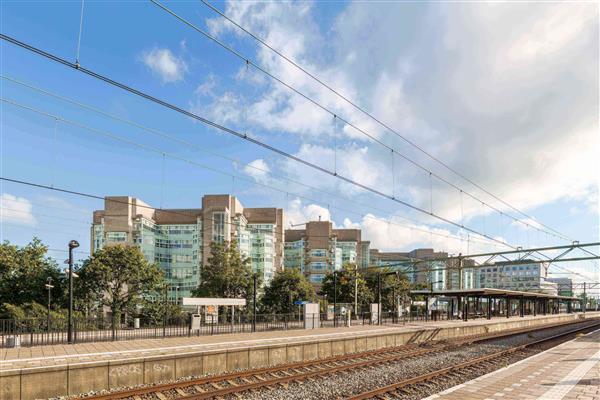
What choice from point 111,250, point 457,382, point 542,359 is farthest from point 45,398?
point 111,250

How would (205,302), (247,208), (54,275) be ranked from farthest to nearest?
(247,208) → (54,275) → (205,302)

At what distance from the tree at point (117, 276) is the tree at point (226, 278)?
29.5 ft

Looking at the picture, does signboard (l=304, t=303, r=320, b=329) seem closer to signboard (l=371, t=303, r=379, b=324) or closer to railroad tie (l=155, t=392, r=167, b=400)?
signboard (l=371, t=303, r=379, b=324)

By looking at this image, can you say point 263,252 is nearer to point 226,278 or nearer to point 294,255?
point 294,255

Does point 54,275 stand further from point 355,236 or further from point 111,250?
point 355,236

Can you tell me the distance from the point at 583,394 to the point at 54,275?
47.9 metres

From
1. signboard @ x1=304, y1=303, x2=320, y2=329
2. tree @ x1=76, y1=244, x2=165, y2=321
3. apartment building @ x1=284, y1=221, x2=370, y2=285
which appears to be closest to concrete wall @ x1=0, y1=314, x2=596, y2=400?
signboard @ x1=304, y1=303, x2=320, y2=329

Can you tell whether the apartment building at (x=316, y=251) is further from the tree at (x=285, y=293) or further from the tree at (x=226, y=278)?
the tree at (x=226, y=278)

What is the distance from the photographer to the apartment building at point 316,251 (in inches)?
4604

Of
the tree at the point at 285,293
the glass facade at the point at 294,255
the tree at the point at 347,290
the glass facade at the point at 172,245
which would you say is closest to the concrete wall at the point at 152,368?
the tree at the point at 285,293

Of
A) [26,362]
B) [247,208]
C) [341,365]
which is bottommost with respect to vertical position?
[341,365]

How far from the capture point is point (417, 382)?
16438 mm

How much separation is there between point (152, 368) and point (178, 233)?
84448 millimetres

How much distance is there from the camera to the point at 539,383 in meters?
15.3
